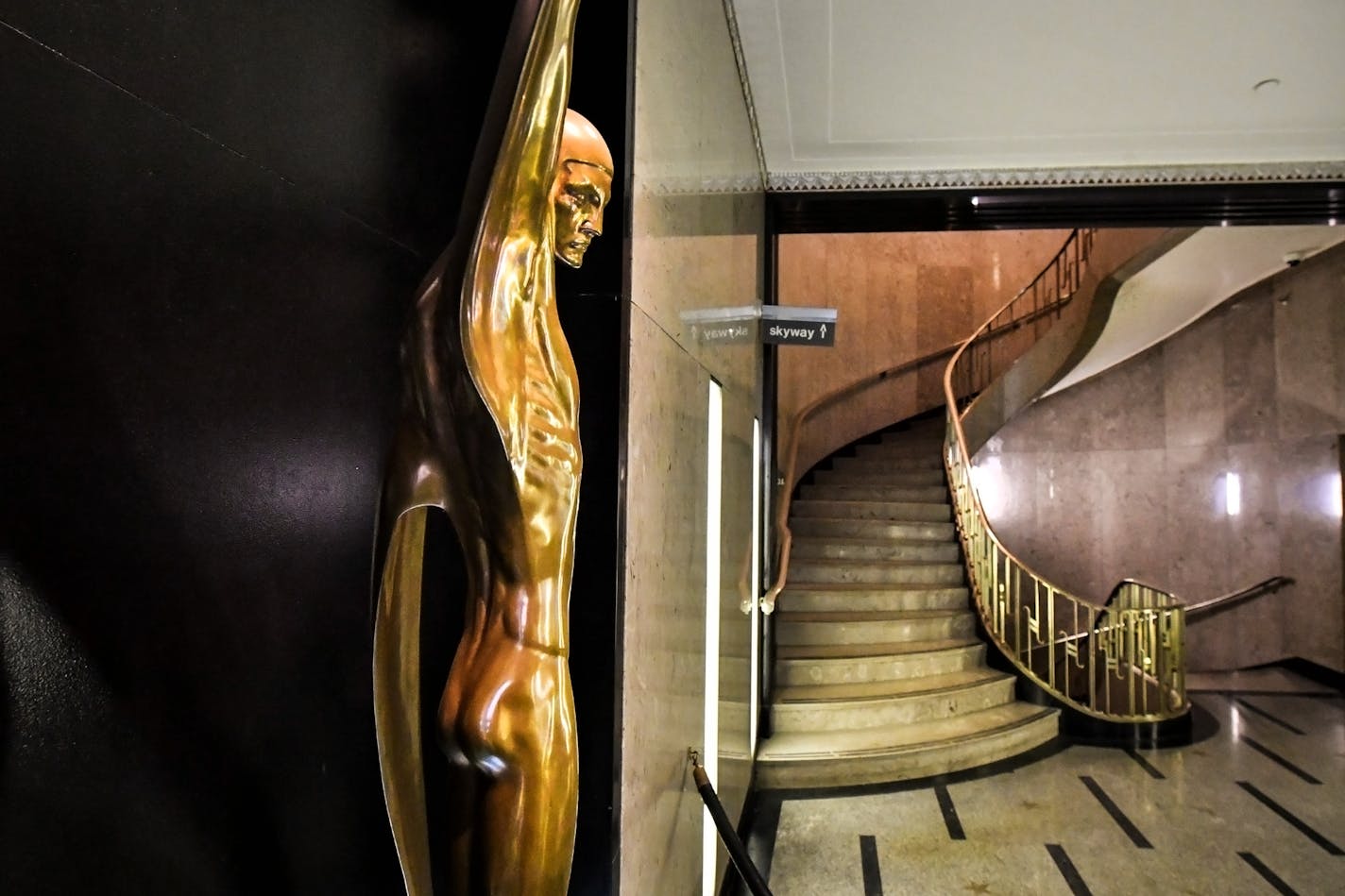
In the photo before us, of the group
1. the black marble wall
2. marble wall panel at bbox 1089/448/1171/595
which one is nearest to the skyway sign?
the black marble wall

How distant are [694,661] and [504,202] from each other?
5.82 ft

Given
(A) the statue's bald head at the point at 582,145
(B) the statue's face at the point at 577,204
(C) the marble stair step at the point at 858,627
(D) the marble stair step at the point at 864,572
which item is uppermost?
(A) the statue's bald head at the point at 582,145

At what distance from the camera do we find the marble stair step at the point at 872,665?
15.1 ft

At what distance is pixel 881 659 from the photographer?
472 centimetres

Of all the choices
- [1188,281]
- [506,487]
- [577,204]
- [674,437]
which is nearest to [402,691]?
[506,487]

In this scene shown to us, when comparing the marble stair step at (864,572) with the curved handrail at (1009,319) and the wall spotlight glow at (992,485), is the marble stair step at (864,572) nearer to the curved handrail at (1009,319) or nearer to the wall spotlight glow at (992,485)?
the curved handrail at (1009,319)

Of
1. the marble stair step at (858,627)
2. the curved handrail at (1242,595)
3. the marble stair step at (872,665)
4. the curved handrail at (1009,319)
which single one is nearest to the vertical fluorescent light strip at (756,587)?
the marble stair step at (872,665)

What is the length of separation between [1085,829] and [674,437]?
10.2 feet

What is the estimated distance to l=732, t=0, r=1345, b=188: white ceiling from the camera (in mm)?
2910

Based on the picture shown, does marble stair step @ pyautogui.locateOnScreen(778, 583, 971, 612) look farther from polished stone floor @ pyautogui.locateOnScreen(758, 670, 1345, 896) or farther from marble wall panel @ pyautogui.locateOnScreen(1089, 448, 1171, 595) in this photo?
marble wall panel @ pyautogui.locateOnScreen(1089, 448, 1171, 595)

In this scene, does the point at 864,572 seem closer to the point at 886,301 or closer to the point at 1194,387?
the point at 886,301

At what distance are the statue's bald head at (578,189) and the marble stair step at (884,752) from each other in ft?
12.0

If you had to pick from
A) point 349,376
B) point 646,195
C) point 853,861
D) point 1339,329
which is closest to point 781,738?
point 853,861

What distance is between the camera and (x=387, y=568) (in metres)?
0.75
